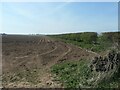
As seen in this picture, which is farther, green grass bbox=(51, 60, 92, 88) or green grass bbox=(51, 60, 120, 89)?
green grass bbox=(51, 60, 92, 88)

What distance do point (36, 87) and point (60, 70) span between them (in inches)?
107

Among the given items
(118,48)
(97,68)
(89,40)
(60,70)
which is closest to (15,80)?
(60,70)

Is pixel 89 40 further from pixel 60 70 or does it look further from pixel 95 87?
pixel 95 87

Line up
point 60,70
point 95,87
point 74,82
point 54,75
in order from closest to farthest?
point 95,87 < point 74,82 < point 54,75 < point 60,70

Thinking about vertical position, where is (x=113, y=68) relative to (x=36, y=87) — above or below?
above

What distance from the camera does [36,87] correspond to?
435 inches

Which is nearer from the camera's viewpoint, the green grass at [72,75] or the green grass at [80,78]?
the green grass at [80,78]

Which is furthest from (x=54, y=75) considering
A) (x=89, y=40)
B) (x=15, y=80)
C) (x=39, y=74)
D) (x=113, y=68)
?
(x=89, y=40)

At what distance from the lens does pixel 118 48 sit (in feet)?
40.4

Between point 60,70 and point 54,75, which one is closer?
point 54,75

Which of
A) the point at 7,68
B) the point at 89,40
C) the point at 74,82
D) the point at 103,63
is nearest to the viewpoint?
the point at 74,82

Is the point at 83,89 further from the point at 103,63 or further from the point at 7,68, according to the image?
the point at 7,68

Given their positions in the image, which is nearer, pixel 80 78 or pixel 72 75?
pixel 80 78

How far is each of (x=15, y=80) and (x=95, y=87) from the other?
3.82 metres
